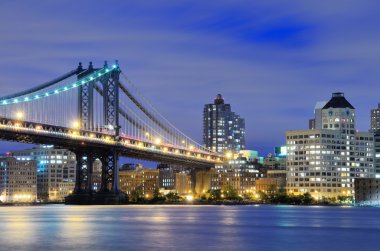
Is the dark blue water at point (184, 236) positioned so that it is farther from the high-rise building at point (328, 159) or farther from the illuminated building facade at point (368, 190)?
the high-rise building at point (328, 159)

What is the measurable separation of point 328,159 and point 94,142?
72.7 metres

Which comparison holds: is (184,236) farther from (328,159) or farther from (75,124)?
(328,159)

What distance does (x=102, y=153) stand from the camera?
14062 centimetres

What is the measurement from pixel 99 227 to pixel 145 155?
253ft

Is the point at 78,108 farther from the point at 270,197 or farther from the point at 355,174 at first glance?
the point at 355,174

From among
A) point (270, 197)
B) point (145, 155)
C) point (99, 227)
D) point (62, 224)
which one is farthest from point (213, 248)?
point (270, 197)

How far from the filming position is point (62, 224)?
259 feet

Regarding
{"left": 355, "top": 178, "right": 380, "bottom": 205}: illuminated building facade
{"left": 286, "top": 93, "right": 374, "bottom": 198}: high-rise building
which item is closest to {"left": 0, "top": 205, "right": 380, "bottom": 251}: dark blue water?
{"left": 355, "top": 178, "right": 380, "bottom": 205}: illuminated building facade

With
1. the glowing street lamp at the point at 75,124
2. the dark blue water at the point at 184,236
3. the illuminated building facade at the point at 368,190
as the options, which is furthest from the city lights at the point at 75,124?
the illuminated building facade at the point at 368,190

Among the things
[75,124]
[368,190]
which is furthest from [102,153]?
[368,190]

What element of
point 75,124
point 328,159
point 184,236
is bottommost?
point 184,236

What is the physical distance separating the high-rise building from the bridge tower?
57.9 m

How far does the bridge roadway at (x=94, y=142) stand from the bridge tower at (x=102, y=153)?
1.80 meters

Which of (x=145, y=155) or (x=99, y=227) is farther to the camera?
(x=145, y=155)
